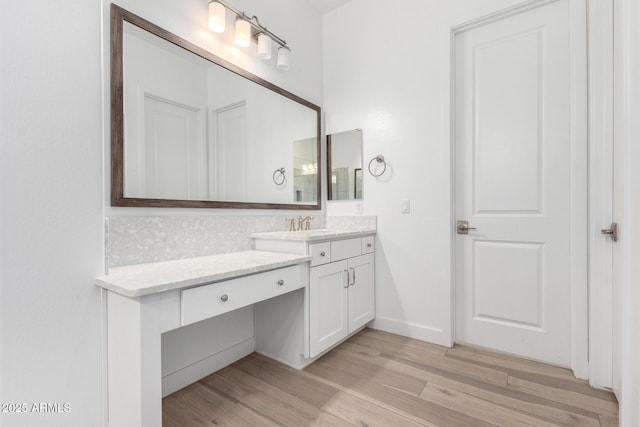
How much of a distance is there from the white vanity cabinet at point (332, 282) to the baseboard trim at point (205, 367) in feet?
1.64

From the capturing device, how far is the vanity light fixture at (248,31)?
5.58 ft

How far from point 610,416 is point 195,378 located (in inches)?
84.7

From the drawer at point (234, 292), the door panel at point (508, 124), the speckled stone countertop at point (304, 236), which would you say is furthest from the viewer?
the door panel at point (508, 124)

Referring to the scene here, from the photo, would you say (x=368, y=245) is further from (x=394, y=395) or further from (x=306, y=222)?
(x=394, y=395)

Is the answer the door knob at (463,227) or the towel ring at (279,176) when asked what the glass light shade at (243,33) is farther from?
the door knob at (463,227)

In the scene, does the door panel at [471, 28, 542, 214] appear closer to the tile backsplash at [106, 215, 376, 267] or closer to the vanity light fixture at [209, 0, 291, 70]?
the vanity light fixture at [209, 0, 291, 70]

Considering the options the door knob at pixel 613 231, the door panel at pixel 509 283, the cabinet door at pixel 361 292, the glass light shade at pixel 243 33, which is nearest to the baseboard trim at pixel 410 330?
the cabinet door at pixel 361 292

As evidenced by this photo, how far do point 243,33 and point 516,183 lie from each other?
6.74 ft

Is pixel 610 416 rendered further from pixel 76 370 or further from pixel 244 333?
pixel 76 370

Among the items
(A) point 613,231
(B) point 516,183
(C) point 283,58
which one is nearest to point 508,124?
(B) point 516,183

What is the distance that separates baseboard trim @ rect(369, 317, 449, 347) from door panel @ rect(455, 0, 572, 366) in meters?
0.16

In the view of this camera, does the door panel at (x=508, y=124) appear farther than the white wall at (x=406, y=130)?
No

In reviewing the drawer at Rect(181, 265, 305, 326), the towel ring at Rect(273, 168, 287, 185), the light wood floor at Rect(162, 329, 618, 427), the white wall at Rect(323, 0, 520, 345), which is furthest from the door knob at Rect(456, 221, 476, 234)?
the towel ring at Rect(273, 168, 287, 185)

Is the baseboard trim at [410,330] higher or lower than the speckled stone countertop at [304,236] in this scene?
lower
